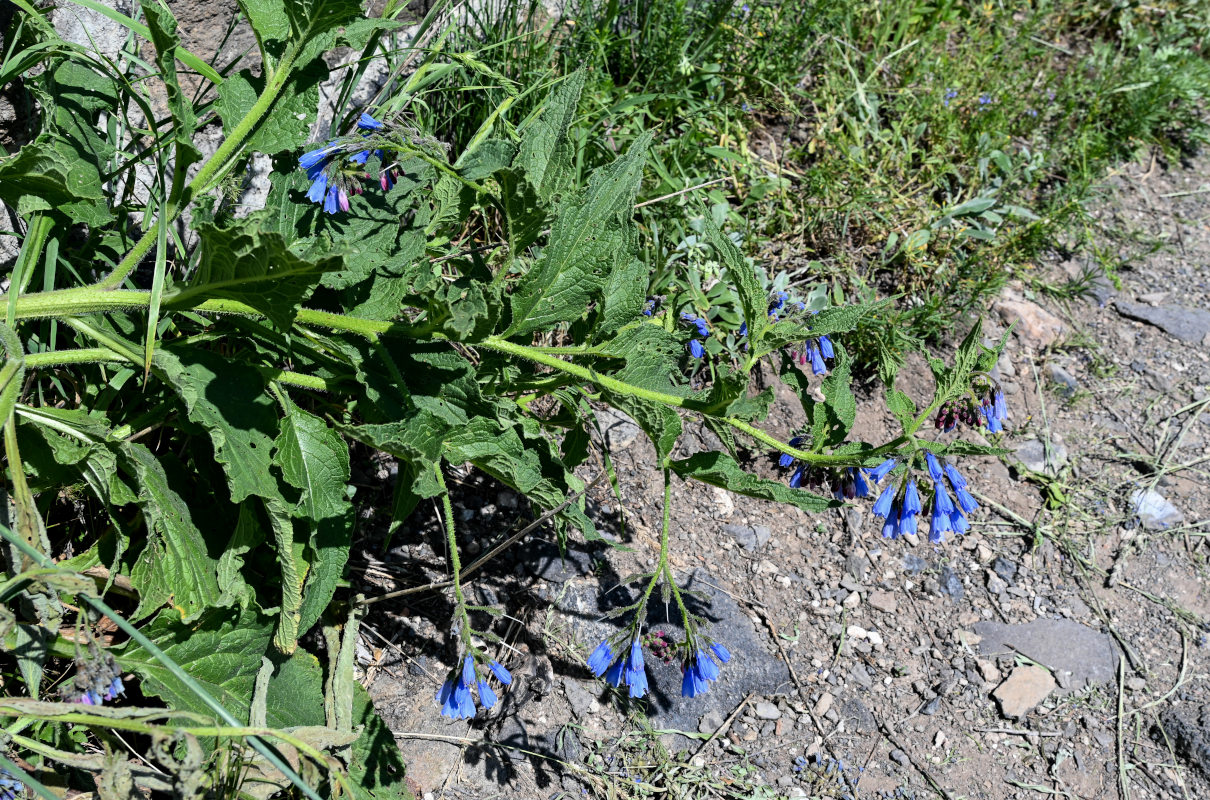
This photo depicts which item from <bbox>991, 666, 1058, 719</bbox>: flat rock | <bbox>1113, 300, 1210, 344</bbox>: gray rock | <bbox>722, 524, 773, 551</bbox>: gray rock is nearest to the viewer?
<bbox>991, 666, 1058, 719</bbox>: flat rock

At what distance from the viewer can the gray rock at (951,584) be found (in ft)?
10.9

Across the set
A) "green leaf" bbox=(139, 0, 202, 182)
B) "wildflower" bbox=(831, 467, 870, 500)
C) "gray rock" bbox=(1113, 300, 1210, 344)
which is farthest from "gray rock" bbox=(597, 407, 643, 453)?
"gray rock" bbox=(1113, 300, 1210, 344)

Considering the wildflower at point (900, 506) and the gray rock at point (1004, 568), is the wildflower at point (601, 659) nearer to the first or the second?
the wildflower at point (900, 506)

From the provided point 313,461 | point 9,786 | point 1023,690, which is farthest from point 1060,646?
point 9,786

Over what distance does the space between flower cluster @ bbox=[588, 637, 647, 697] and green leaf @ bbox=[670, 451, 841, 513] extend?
49 cm

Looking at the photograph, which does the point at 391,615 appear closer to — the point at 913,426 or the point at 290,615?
the point at 290,615

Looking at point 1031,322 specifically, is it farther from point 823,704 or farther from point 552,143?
point 552,143

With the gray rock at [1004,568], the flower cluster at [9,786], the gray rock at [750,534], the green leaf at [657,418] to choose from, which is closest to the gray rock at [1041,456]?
Answer: the gray rock at [1004,568]

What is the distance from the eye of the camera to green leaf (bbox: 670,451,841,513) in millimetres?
2115

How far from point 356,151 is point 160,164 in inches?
18.3

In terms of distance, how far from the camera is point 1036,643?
3.19 m

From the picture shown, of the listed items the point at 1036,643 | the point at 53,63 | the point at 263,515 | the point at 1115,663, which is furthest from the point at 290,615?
the point at 1115,663

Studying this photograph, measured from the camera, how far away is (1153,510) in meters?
3.64

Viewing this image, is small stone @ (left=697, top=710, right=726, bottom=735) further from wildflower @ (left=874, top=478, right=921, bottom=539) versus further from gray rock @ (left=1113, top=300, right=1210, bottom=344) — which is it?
gray rock @ (left=1113, top=300, right=1210, bottom=344)
